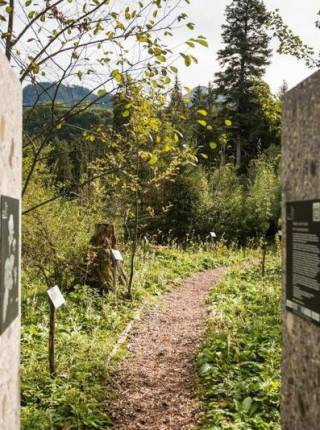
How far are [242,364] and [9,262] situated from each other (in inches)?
142

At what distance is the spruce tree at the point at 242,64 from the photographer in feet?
103

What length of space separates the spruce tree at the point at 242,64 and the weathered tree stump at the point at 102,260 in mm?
23268

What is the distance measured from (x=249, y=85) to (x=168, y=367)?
28486 mm

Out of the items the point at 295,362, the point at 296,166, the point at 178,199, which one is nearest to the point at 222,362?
the point at 295,362

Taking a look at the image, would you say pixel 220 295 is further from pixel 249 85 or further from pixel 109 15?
pixel 249 85

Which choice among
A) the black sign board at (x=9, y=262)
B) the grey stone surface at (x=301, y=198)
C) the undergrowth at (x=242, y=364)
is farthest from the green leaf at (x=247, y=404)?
the black sign board at (x=9, y=262)

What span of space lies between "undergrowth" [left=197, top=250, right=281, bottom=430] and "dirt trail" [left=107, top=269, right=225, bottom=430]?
0.21 metres

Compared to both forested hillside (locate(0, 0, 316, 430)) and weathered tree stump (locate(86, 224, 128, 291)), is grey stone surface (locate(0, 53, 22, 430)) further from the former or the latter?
weathered tree stump (locate(86, 224, 128, 291))

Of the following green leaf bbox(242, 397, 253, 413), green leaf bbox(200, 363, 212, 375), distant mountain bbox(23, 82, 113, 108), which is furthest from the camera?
green leaf bbox(200, 363, 212, 375)

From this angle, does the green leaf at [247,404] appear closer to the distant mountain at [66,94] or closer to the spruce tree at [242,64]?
the distant mountain at [66,94]

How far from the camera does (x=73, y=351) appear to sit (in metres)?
5.83

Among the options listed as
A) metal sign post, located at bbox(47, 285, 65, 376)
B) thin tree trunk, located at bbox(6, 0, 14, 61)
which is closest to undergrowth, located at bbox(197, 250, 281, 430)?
metal sign post, located at bbox(47, 285, 65, 376)

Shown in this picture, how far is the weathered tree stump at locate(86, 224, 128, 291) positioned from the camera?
8.70 meters

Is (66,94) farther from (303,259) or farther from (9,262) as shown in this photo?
(303,259)
